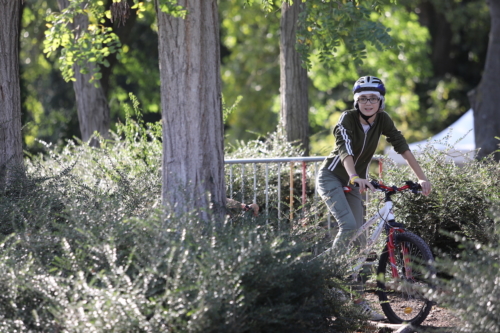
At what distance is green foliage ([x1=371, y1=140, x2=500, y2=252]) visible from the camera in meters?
6.23

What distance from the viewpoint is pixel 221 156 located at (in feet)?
17.8

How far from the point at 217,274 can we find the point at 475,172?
3.50 m

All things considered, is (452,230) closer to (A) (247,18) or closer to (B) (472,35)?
(A) (247,18)

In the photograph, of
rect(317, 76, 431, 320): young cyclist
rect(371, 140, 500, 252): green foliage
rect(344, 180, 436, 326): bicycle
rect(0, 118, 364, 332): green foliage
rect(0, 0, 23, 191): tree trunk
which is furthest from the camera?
rect(0, 0, 23, 191): tree trunk

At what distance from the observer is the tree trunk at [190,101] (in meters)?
5.23

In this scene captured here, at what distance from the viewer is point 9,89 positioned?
7289 millimetres

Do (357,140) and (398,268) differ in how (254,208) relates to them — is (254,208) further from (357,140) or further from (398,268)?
(398,268)

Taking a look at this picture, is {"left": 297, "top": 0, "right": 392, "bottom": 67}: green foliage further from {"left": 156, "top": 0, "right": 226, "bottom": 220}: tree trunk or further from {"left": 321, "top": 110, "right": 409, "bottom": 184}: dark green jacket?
{"left": 156, "top": 0, "right": 226, "bottom": 220}: tree trunk

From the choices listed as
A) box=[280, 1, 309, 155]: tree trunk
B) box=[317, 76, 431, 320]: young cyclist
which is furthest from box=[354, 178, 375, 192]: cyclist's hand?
box=[280, 1, 309, 155]: tree trunk

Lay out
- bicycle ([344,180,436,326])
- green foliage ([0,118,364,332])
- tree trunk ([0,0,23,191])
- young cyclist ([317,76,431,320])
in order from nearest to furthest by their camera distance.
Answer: green foliage ([0,118,364,332]) < bicycle ([344,180,436,326]) < young cyclist ([317,76,431,320]) < tree trunk ([0,0,23,191])

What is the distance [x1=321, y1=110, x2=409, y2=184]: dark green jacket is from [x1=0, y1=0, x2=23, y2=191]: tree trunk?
3.44 meters

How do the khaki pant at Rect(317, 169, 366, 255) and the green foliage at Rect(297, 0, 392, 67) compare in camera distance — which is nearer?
the khaki pant at Rect(317, 169, 366, 255)

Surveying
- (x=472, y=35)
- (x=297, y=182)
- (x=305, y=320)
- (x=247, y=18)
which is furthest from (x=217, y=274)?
(x=472, y=35)

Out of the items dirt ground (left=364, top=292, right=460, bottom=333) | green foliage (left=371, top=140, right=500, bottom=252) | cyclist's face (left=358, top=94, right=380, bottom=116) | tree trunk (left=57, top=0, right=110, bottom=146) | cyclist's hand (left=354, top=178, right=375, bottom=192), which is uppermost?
tree trunk (left=57, top=0, right=110, bottom=146)
